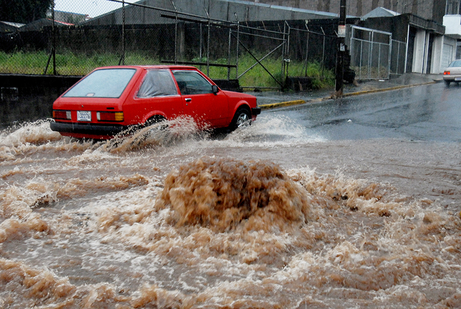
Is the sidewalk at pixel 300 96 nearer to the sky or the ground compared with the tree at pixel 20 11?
nearer to the ground

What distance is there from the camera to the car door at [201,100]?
814 cm

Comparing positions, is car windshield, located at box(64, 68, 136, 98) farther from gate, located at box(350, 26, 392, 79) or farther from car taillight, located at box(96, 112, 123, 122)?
gate, located at box(350, 26, 392, 79)

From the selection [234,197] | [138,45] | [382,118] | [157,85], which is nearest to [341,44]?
[382,118]

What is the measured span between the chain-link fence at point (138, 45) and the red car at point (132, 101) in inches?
130

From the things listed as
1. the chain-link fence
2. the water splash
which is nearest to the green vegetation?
the chain-link fence

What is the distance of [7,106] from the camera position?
9.48 m

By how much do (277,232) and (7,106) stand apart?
7.61m

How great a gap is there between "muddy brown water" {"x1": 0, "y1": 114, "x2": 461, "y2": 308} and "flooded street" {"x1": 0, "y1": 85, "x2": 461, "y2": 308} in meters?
0.01

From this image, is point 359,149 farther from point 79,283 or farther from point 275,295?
point 79,283

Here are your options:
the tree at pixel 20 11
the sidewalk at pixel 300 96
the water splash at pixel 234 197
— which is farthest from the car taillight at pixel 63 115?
the sidewalk at pixel 300 96

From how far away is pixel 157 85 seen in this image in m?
7.71

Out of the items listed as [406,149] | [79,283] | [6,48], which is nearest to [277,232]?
[79,283]

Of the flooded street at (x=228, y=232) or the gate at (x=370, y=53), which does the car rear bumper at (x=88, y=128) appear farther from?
the gate at (x=370, y=53)

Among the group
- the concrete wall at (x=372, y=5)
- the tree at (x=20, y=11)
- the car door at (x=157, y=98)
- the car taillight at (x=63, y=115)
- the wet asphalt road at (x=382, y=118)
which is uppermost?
the concrete wall at (x=372, y=5)
